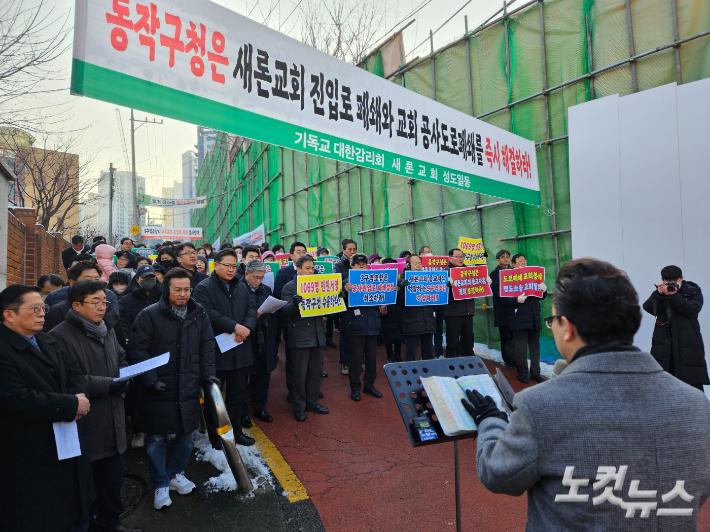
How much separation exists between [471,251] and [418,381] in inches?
238

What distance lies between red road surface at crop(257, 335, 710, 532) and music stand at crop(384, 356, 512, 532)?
1178 mm

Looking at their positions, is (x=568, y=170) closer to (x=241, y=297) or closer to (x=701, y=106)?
(x=701, y=106)

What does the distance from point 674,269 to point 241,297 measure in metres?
5.05

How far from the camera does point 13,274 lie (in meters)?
6.75

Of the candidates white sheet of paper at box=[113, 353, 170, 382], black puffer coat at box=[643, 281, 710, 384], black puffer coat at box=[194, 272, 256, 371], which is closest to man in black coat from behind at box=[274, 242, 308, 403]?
black puffer coat at box=[194, 272, 256, 371]

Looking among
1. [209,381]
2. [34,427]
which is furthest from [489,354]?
[34,427]

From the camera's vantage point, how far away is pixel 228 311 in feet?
15.3

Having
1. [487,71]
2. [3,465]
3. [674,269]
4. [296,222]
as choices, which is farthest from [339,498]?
[296,222]

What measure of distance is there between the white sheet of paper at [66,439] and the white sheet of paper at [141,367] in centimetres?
50

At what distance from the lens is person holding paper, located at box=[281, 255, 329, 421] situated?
17.3ft

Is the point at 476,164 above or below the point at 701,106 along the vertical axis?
below

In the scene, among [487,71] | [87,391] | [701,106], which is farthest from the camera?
[487,71]

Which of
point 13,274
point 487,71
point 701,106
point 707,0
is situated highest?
point 487,71

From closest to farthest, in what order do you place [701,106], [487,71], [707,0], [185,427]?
[185,427]
[701,106]
[707,0]
[487,71]
